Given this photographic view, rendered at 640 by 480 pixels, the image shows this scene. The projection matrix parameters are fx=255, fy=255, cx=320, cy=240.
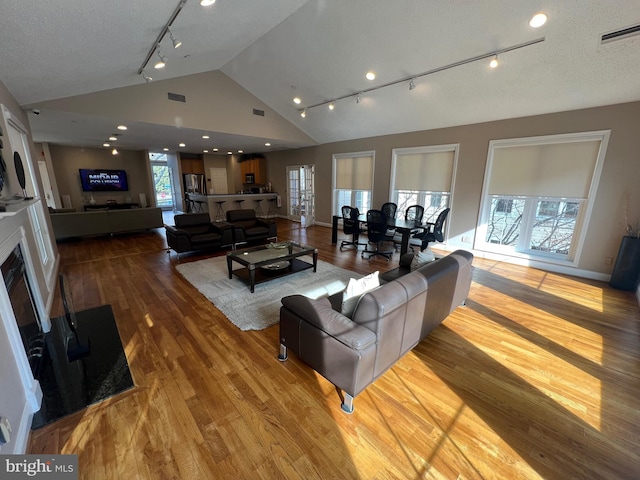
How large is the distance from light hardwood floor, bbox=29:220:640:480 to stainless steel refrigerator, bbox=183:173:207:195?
872 cm

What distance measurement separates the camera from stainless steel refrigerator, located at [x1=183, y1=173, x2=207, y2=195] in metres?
10.9

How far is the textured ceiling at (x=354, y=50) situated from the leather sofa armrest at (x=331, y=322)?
10.1ft

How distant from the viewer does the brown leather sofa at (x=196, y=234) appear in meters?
4.98

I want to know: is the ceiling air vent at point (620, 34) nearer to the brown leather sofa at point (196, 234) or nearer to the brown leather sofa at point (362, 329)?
the brown leather sofa at point (362, 329)

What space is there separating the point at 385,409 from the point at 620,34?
459 cm

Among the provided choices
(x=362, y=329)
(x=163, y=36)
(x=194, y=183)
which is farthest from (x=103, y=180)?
(x=362, y=329)

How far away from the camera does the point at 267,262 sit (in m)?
3.80

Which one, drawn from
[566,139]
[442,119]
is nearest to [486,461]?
[566,139]

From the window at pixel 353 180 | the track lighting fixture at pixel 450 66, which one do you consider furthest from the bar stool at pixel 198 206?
the track lighting fixture at pixel 450 66

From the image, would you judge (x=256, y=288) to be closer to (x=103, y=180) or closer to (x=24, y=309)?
(x=24, y=309)

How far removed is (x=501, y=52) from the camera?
3357 mm

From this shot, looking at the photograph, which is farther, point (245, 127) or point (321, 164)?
point (321, 164)

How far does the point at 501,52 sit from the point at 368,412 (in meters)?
4.50

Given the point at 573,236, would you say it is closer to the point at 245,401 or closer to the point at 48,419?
the point at 245,401
